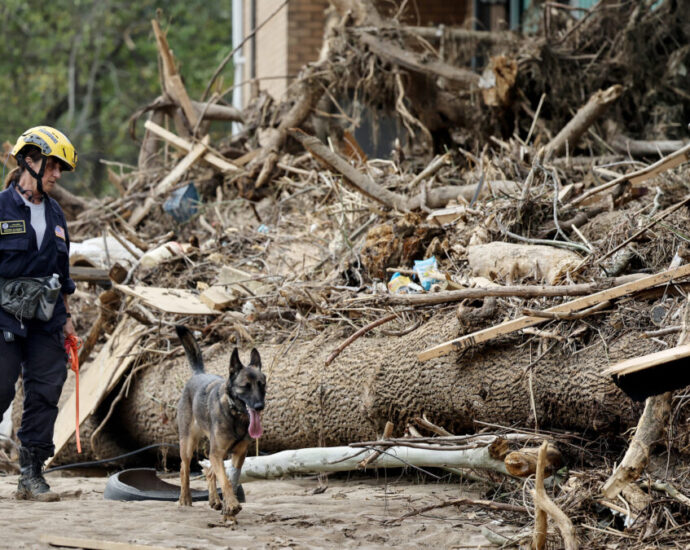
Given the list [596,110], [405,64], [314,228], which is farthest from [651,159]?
[314,228]

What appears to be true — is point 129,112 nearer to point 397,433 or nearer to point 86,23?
point 86,23

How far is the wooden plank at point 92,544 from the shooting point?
4.23 metres

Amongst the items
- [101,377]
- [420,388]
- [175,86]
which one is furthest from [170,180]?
[420,388]

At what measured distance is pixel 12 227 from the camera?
5.71 m

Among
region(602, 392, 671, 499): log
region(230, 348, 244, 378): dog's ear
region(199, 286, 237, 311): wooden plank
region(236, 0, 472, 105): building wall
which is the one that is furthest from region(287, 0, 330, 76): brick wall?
region(602, 392, 671, 499): log

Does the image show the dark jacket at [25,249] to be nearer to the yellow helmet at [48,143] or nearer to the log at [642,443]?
the yellow helmet at [48,143]

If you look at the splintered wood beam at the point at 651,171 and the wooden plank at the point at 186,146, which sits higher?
the wooden plank at the point at 186,146

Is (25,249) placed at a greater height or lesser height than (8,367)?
greater

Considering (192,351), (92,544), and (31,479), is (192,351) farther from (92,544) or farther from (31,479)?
(92,544)

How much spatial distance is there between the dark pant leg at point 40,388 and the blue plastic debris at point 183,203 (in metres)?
4.73

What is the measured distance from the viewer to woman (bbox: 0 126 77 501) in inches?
226

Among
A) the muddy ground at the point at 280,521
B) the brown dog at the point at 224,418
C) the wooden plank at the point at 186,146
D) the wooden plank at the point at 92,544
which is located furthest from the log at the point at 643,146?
the wooden plank at the point at 92,544

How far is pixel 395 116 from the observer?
10.3 meters

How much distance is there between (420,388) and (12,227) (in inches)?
107
